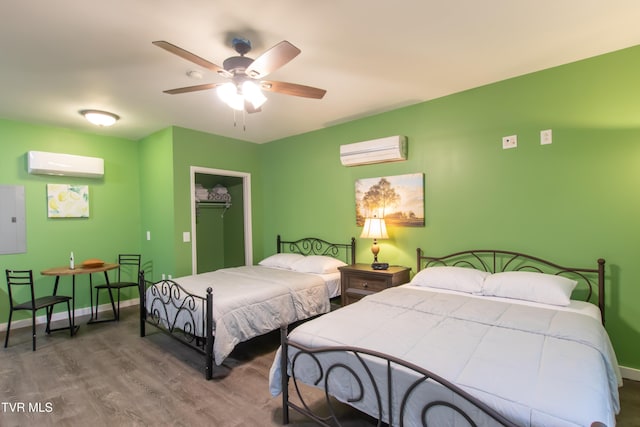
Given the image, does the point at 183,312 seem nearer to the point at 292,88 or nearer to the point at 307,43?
the point at 292,88

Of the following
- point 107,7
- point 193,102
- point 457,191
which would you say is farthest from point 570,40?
point 193,102

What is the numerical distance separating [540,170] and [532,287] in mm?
1094

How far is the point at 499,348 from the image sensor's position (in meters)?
1.67

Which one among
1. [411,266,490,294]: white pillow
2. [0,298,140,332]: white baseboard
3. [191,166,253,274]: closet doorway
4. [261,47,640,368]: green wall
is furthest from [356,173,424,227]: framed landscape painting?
[0,298,140,332]: white baseboard

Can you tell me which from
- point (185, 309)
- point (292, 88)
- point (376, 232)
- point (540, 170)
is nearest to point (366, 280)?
point (376, 232)

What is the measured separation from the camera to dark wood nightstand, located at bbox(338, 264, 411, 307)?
3.39 metres

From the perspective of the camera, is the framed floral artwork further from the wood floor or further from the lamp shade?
the lamp shade

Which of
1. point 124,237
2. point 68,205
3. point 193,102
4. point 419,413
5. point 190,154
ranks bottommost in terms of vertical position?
point 419,413

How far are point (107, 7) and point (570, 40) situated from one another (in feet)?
10.4

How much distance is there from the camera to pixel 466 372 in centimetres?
145

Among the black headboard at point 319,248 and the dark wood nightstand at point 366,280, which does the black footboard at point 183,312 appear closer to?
the dark wood nightstand at point 366,280

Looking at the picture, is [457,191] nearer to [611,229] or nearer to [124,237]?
[611,229]

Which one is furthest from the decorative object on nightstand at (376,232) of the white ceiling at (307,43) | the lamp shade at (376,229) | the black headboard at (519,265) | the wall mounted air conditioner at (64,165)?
the wall mounted air conditioner at (64,165)

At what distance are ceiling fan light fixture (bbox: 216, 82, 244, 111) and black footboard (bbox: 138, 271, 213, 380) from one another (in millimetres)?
1536
